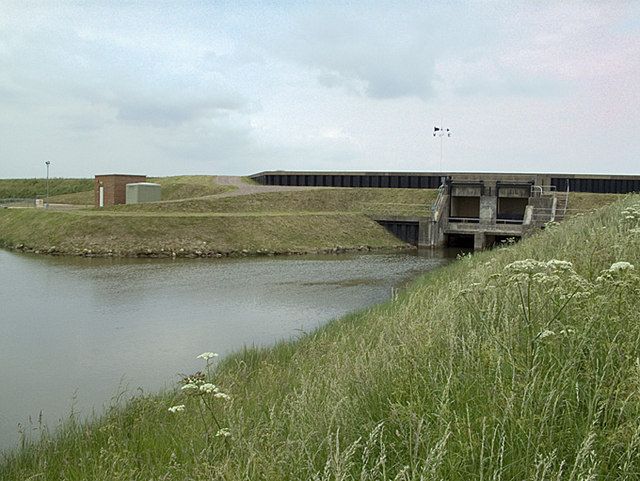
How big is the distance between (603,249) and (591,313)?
123 inches

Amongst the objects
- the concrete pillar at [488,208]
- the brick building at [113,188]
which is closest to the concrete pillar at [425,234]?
the concrete pillar at [488,208]

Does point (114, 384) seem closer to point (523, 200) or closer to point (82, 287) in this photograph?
point (82, 287)

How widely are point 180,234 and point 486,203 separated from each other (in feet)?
78.8

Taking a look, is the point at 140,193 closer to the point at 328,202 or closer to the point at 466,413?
the point at 328,202

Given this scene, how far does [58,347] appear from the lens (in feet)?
45.1

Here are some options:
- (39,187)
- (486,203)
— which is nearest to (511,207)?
(486,203)

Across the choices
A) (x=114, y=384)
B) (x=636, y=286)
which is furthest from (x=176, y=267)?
(x=636, y=286)

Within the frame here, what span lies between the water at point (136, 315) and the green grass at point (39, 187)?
46917 millimetres

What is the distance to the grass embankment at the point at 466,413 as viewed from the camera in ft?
12.1

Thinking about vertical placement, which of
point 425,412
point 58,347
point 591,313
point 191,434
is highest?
point 591,313

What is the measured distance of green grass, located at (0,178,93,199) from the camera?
76.9 metres

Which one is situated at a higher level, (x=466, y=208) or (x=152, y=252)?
(x=466, y=208)

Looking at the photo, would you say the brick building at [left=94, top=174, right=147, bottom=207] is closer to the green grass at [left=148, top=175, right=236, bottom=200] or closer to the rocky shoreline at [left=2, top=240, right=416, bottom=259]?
the green grass at [left=148, top=175, right=236, bottom=200]

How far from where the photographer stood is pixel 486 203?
4747 cm
